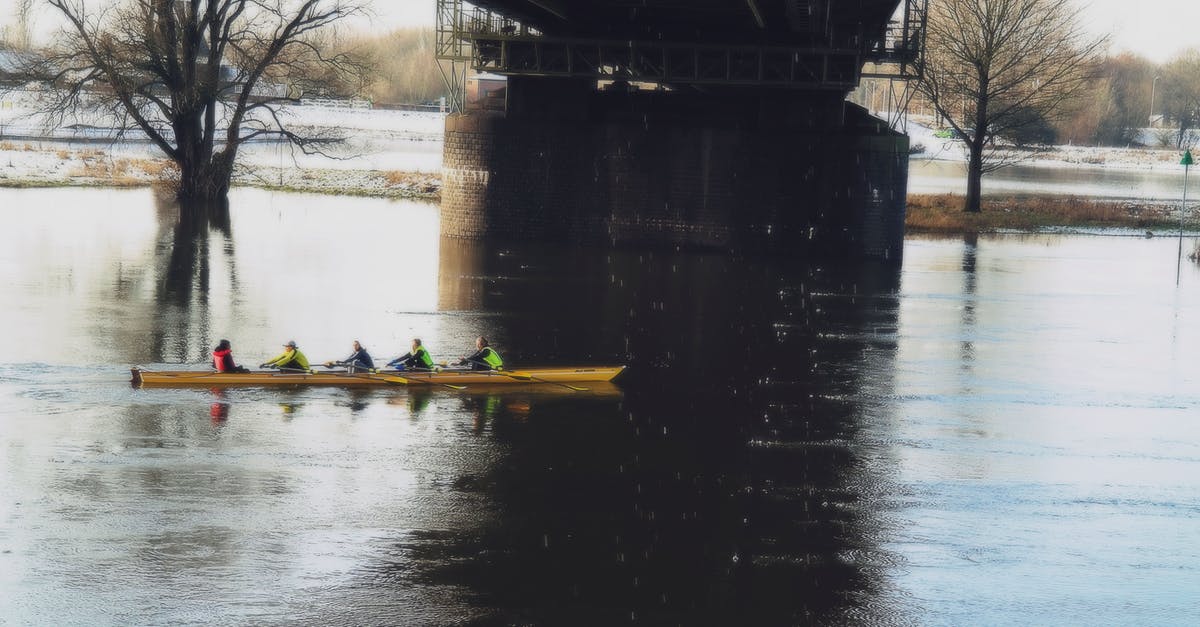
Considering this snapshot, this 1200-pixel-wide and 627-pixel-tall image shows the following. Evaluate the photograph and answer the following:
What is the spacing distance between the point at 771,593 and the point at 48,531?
7.14 metres

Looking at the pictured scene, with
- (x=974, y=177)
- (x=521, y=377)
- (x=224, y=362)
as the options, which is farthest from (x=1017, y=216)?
(x=224, y=362)

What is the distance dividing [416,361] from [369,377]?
2.54 ft

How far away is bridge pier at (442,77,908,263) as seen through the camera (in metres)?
40.4

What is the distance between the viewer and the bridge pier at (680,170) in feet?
133

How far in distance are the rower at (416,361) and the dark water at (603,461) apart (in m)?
0.67

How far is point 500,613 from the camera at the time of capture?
12.1 meters

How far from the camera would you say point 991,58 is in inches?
2188

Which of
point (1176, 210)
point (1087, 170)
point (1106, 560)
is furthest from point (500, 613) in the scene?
point (1087, 170)

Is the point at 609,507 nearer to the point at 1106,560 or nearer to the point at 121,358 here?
the point at 1106,560

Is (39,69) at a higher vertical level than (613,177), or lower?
higher

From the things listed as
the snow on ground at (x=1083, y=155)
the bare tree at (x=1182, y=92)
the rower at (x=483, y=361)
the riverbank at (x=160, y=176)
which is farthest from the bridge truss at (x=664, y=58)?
the bare tree at (x=1182, y=92)

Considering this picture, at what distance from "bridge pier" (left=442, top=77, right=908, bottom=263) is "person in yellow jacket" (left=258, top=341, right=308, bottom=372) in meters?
21.3

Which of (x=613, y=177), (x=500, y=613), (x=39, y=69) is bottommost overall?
(x=500, y=613)

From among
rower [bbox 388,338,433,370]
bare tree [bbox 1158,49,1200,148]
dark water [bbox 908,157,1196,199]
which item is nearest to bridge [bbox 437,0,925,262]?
rower [bbox 388,338,433,370]
